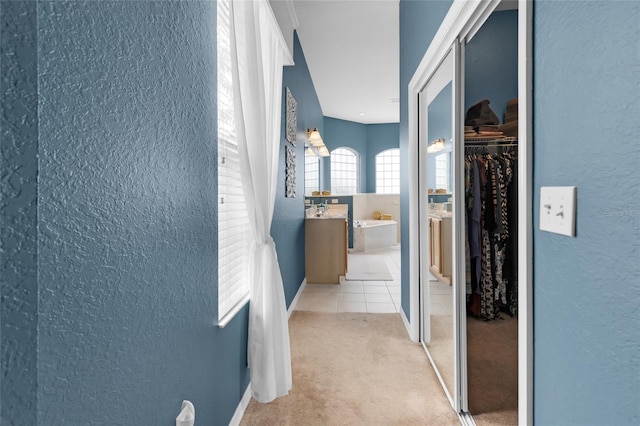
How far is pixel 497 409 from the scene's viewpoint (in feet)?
5.10

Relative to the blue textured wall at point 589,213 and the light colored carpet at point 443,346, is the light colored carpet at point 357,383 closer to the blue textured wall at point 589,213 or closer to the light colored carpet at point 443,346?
the light colored carpet at point 443,346

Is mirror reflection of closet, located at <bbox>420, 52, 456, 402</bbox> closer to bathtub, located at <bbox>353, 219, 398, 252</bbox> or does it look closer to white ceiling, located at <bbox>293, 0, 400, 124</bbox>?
white ceiling, located at <bbox>293, 0, 400, 124</bbox>

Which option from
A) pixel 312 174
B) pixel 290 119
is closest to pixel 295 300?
pixel 290 119

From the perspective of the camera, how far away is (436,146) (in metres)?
2.04

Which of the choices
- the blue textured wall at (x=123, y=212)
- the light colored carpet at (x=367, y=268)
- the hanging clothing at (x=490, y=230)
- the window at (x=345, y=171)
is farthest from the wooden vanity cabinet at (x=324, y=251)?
the window at (x=345, y=171)

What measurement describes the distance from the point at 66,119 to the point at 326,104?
6559mm

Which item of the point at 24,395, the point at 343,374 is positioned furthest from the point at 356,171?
the point at 24,395

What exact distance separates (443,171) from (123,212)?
168 cm

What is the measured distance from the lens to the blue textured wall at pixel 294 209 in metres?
2.91

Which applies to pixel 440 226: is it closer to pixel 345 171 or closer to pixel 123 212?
pixel 123 212

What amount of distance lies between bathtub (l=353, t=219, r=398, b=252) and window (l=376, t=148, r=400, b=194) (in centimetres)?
123

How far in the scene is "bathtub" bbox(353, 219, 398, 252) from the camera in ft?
22.1

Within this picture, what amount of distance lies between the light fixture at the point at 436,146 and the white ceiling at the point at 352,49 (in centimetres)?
176

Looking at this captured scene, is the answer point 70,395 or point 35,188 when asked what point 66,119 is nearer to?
point 35,188
